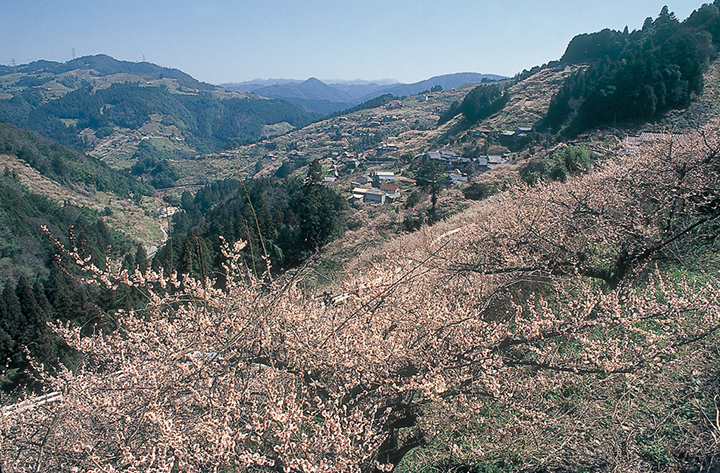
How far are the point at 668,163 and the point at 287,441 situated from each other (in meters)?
7.90

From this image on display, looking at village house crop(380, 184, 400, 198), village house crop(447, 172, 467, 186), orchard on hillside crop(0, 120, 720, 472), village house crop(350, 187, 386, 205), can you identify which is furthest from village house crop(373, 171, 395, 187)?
orchard on hillside crop(0, 120, 720, 472)

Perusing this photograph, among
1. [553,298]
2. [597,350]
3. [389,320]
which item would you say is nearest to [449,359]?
[389,320]

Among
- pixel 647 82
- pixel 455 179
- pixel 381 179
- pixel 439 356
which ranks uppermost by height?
pixel 647 82

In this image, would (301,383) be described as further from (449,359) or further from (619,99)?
(619,99)

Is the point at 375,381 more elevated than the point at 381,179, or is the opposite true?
the point at 375,381

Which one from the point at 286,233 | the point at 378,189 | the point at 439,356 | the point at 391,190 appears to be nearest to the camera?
the point at 439,356

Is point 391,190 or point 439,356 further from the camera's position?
point 391,190

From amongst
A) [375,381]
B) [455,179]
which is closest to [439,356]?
[375,381]

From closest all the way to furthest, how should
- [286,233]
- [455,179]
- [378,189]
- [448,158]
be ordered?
[286,233] < [455,179] < [378,189] < [448,158]

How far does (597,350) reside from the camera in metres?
4.31

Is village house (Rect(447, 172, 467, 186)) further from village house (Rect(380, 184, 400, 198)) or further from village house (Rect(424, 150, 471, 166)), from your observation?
village house (Rect(424, 150, 471, 166))

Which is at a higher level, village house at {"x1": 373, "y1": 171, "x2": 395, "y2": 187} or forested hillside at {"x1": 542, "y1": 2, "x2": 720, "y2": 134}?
forested hillside at {"x1": 542, "y1": 2, "x2": 720, "y2": 134}

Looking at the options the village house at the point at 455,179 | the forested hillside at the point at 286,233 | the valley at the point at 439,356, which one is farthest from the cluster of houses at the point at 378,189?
the valley at the point at 439,356

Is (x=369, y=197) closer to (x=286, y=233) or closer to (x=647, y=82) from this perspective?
(x=286, y=233)
